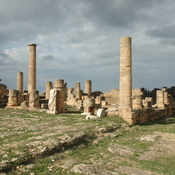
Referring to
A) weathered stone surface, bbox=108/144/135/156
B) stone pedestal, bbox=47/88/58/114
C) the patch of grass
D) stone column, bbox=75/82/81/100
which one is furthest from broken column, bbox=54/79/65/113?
stone column, bbox=75/82/81/100

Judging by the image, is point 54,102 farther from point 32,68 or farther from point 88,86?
point 88,86

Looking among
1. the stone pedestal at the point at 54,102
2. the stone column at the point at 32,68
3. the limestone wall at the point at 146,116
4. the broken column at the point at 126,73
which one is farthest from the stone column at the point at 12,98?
the limestone wall at the point at 146,116

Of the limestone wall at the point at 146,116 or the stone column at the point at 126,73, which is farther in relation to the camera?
the stone column at the point at 126,73

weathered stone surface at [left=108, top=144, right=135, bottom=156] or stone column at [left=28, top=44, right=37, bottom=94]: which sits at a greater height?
stone column at [left=28, top=44, right=37, bottom=94]

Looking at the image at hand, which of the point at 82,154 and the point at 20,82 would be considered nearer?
the point at 82,154

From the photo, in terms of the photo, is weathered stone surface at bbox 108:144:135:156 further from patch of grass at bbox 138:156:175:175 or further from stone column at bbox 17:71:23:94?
stone column at bbox 17:71:23:94

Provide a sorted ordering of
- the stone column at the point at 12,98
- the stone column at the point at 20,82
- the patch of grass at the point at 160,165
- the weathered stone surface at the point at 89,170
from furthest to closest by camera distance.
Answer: the stone column at the point at 20,82 → the stone column at the point at 12,98 → the patch of grass at the point at 160,165 → the weathered stone surface at the point at 89,170

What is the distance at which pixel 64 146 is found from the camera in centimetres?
713

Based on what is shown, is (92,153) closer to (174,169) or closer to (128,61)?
(174,169)

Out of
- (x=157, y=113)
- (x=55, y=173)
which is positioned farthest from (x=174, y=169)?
(x=157, y=113)

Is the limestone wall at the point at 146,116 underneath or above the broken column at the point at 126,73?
underneath

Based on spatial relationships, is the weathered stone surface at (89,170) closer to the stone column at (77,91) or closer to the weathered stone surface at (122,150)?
the weathered stone surface at (122,150)

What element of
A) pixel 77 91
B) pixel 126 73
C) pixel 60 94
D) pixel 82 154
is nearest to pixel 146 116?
pixel 126 73

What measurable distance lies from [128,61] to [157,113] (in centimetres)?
648
